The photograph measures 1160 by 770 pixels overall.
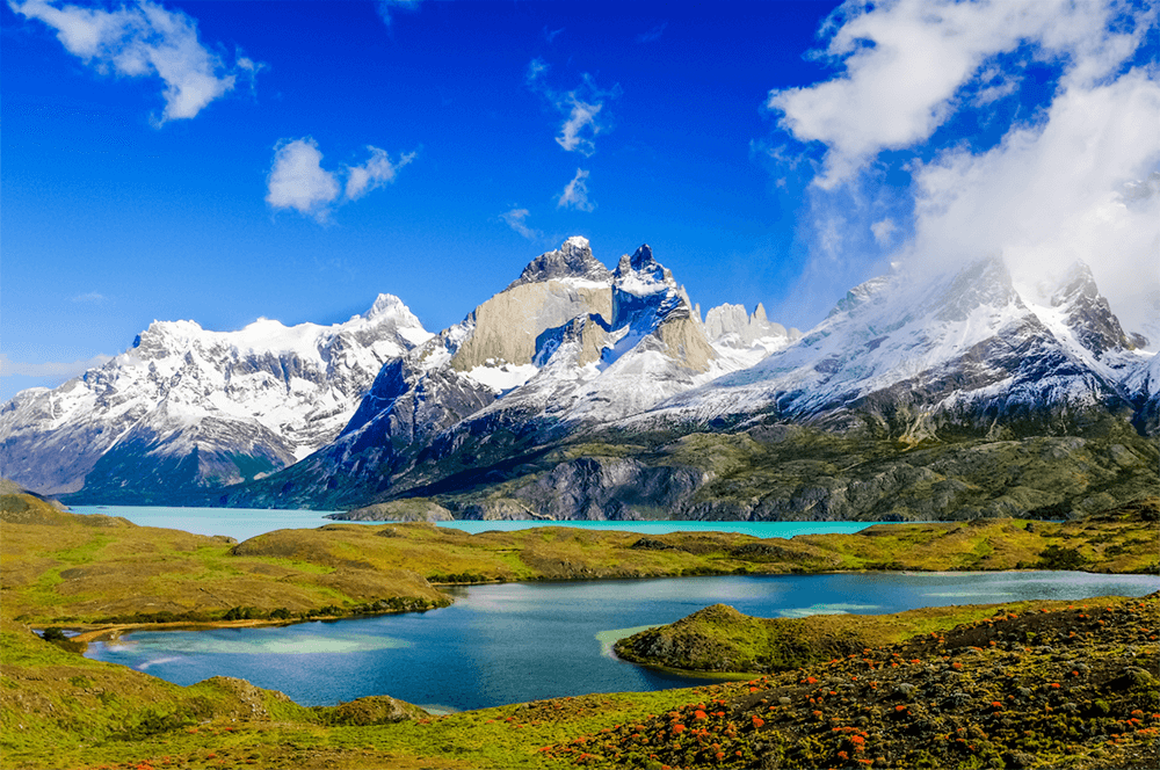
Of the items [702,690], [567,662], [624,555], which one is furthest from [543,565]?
[702,690]

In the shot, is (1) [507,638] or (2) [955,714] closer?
(2) [955,714]

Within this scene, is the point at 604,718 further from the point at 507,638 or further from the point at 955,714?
the point at 507,638

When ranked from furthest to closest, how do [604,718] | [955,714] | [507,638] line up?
[507,638], [604,718], [955,714]

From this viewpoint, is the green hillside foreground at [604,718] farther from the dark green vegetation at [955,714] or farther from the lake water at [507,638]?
the lake water at [507,638]

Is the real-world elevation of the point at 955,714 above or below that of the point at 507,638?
above

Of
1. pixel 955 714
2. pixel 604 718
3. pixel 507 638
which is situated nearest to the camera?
pixel 955 714

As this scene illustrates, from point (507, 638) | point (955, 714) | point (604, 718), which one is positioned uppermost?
point (955, 714)

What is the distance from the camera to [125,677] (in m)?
60.4

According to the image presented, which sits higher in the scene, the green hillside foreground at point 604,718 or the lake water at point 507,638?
the green hillside foreground at point 604,718

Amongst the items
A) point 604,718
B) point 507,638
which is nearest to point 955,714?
point 604,718

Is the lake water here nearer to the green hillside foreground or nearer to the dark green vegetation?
the green hillside foreground

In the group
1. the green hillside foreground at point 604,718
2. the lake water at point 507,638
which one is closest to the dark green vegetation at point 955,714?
the green hillside foreground at point 604,718

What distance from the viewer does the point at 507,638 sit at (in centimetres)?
9944

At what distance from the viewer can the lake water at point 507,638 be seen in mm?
74688
